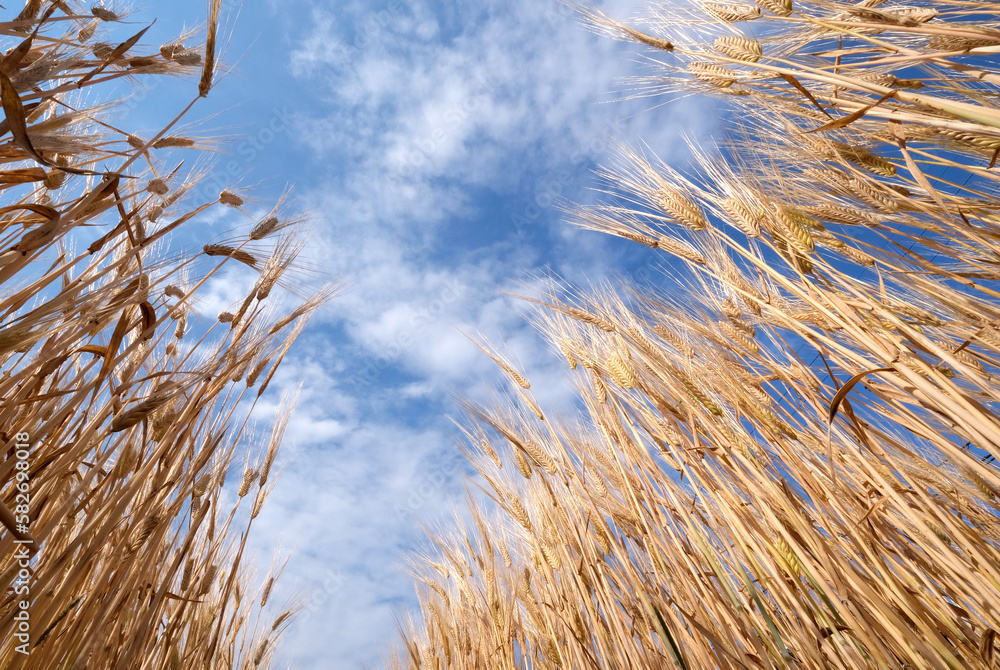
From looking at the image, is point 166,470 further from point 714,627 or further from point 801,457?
point 801,457

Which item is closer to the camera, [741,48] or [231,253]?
[741,48]

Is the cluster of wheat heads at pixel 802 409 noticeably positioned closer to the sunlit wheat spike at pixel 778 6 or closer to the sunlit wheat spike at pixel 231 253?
the sunlit wheat spike at pixel 778 6

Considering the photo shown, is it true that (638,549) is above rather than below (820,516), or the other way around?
below

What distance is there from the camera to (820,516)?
4.59ft

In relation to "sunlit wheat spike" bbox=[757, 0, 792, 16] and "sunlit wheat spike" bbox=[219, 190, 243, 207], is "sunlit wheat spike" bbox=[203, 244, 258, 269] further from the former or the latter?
"sunlit wheat spike" bbox=[757, 0, 792, 16]

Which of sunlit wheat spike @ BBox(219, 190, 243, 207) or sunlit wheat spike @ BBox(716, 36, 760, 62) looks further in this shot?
sunlit wheat spike @ BBox(219, 190, 243, 207)

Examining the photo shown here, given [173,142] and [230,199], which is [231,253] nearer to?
[230,199]

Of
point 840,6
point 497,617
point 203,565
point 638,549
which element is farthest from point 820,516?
point 203,565

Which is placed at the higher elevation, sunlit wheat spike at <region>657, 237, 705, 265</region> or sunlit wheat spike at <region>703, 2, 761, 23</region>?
sunlit wheat spike at <region>703, 2, 761, 23</region>

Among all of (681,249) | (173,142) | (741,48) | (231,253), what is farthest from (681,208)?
(173,142)

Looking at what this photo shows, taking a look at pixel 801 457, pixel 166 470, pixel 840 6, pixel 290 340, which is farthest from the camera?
pixel 290 340

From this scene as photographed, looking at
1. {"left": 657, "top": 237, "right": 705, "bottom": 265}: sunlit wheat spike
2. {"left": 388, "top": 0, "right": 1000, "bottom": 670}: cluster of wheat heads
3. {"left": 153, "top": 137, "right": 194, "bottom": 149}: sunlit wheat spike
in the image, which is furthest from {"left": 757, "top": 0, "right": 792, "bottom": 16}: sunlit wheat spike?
{"left": 153, "top": 137, "right": 194, "bottom": 149}: sunlit wheat spike

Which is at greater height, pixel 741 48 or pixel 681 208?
pixel 741 48

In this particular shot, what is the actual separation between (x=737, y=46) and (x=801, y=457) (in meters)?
1.22
